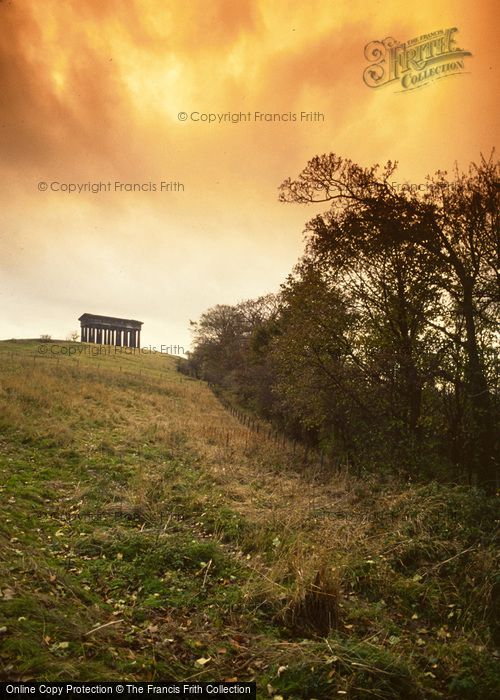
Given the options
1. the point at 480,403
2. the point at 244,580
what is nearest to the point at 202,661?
the point at 244,580

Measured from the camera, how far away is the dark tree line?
9.91 m

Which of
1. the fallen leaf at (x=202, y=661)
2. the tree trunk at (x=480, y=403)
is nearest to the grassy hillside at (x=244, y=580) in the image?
the fallen leaf at (x=202, y=661)

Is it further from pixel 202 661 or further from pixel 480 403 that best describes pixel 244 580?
pixel 480 403

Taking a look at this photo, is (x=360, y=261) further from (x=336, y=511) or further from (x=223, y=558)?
(x=223, y=558)

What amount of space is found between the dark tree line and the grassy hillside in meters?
2.46

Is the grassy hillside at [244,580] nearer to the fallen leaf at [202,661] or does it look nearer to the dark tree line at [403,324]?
the fallen leaf at [202,661]

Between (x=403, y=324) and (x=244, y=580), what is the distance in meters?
8.89

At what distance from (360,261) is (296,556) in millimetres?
9184

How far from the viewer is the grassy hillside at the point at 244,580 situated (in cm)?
406

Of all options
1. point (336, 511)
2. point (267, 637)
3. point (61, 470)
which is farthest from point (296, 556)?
point (61, 470)

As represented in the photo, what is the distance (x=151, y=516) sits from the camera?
8.05 meters

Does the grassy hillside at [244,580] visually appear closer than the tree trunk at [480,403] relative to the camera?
Yes

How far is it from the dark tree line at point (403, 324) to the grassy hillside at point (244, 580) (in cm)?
246

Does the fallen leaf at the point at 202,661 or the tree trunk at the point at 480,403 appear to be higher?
the tree trunk at the point at 480,403
